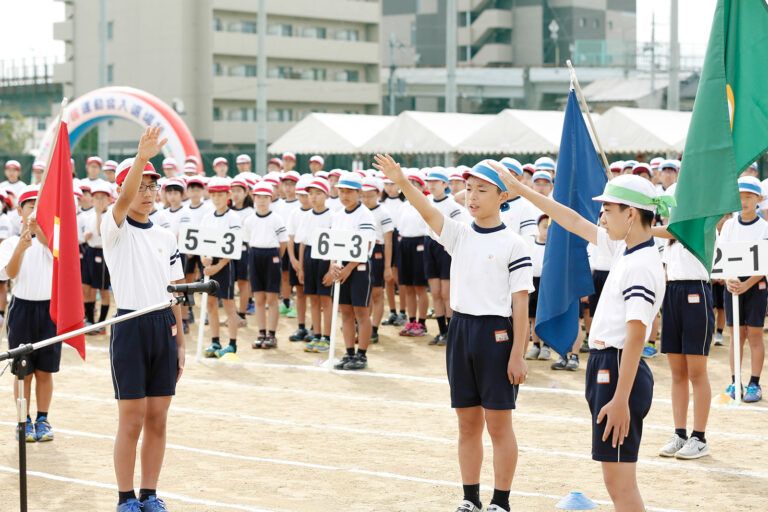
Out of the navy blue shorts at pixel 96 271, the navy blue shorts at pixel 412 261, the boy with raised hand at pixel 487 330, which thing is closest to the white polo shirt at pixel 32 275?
the boy with raised hand at pixel 487 330

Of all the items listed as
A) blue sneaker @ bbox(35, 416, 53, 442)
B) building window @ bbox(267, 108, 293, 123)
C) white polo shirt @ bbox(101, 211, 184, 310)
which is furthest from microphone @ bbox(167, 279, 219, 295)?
building window @ bbox(267, 108, 293, 123)

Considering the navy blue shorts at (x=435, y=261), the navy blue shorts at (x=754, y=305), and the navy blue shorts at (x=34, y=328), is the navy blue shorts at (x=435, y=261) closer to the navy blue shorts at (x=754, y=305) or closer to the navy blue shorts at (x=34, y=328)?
the navy blue shorts at (x=754, y=305)

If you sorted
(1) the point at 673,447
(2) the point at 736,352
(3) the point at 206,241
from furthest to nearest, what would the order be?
(3) the point at 206,241 → (2) the point at 736,352 → (1) the point at 673,447

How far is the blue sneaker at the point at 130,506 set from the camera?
6.84m

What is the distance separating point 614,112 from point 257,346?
1424cm

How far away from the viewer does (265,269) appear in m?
15.0

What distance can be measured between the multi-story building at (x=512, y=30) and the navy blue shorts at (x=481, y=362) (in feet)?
256

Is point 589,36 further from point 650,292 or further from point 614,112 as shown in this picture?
point 650,292

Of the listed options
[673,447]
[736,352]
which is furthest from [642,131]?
[673,447]

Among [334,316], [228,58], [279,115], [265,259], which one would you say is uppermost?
[228,58]

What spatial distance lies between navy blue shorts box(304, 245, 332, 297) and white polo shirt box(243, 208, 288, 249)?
59cm

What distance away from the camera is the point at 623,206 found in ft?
19.4

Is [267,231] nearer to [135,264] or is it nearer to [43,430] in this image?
[43,430]

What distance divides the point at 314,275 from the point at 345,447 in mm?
5381
